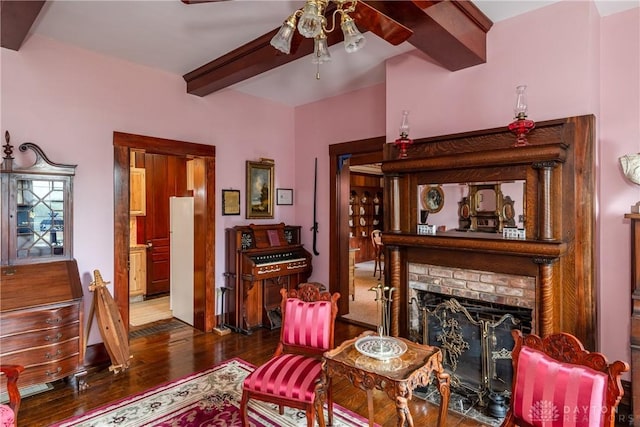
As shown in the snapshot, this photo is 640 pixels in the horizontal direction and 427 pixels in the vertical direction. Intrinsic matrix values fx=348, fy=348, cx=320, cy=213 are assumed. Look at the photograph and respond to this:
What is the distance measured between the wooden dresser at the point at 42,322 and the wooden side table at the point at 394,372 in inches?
89.6

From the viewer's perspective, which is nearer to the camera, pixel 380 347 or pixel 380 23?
pixel 380 23

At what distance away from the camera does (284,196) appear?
530cm

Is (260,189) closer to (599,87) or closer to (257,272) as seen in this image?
(257,272)

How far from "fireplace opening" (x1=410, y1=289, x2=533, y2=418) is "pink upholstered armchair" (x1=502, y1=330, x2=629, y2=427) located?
105 centimetres

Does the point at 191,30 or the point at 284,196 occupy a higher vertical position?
the point at 191,30

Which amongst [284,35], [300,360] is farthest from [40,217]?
[284,35]

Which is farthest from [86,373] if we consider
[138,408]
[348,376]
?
[348,376]

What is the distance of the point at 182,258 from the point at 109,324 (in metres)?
1.64

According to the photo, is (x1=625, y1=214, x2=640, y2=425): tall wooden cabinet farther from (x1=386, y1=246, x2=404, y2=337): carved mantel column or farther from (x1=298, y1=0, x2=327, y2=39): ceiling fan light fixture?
(x1=298, y1=0, x2=327, y2=39): ceiling fan light fixture

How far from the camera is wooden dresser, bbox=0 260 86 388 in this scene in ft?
8.63

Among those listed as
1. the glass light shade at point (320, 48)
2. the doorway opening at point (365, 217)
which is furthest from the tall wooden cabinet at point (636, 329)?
the doorway opening at point (365, 217)

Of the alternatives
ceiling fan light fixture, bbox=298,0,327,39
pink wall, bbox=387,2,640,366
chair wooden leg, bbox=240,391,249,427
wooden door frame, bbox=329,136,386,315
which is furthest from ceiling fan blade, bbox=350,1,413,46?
wooden door frame, bbox=329,136,386,315

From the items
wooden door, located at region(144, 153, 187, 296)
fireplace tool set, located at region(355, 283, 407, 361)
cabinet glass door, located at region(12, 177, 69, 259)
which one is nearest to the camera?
fireplace tool set, located at region(355, 283, 407, 361)

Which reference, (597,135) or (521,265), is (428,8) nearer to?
(597,135)
